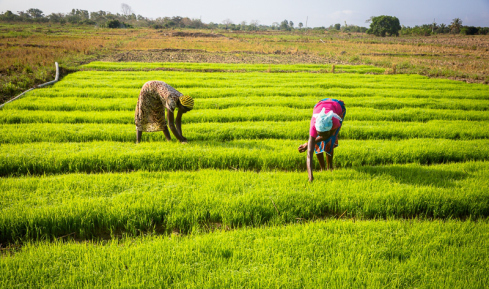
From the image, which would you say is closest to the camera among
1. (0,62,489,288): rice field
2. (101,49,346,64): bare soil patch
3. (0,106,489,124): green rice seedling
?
(0,62,489,288): rice field

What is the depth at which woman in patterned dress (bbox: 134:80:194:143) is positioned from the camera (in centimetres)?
535

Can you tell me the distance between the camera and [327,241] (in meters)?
3.12

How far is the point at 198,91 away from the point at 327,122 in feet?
26.5

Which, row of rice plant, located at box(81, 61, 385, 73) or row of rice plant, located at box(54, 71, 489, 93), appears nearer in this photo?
row of rice plant, located at box(54, 71, 489, 93)

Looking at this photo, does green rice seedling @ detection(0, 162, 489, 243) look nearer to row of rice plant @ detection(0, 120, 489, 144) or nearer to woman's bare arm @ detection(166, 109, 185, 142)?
woman's bare arm @ detection(166, 109, 185, 142)

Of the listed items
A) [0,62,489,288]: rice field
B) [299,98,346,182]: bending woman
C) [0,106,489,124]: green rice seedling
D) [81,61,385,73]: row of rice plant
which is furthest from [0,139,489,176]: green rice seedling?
[81,61,385,73]: row of rice plant

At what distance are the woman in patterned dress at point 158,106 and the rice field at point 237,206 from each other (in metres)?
0.37

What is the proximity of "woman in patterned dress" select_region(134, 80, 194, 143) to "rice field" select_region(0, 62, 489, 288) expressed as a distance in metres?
0.37

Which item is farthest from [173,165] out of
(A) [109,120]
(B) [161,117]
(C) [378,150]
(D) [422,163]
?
(D) [422,163]

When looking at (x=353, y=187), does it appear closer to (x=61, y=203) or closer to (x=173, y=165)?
(x=173, y=165)

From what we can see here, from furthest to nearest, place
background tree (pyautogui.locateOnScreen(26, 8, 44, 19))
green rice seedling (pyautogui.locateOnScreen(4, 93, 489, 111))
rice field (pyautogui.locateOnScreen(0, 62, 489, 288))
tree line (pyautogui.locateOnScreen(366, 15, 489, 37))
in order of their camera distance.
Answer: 1. background tree (pyautogui.locateOnScreen(26, 8, 44, 19))
2. tree line (pyautogui.locateOnScreen(366, 15, 489, 37))
3. green rice seedling (pyautogui.locateOnScreen(4, 93, 489, 111))
4. rice field (pyautogui.locateOnScreen(0, 62, 489, 288))

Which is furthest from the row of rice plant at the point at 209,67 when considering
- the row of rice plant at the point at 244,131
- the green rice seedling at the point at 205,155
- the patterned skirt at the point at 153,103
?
the green rice seedling at the point at 205,155

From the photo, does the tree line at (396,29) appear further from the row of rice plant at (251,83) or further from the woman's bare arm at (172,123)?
the woman's bare arm at (172,123)

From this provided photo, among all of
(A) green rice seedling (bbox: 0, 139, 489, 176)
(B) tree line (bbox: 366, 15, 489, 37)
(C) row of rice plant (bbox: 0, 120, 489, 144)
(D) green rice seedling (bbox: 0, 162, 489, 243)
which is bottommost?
(D) green rice seedling (bbox: 0, 162, 489, 243)
